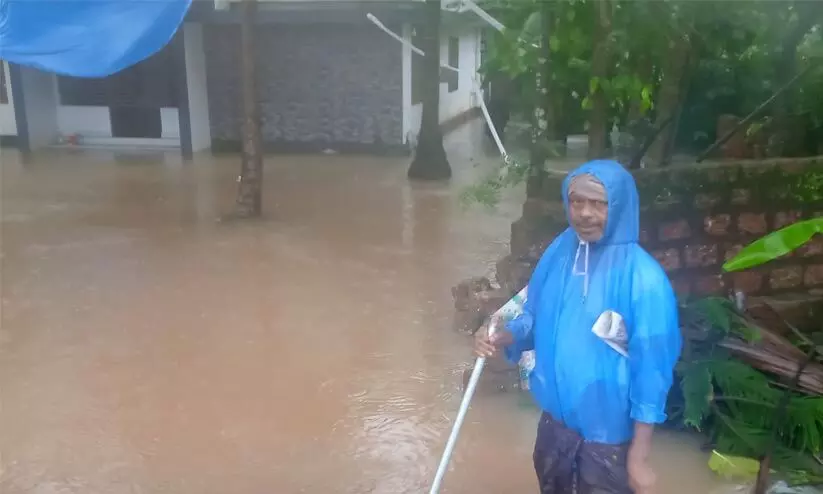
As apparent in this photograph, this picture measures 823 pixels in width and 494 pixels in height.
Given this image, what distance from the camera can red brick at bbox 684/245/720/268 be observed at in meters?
4.37

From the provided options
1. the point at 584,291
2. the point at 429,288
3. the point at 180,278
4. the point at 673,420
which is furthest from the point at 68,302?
the point at 584,291

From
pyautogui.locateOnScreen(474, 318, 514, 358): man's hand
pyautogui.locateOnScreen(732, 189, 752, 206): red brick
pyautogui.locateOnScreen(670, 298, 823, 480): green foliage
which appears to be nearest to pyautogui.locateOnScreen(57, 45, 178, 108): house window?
pyautogui.locateOnScreen(732, 189, 752, 206): red brick

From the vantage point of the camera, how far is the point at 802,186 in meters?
4.42

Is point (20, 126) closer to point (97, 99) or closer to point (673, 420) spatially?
point (97, 99)

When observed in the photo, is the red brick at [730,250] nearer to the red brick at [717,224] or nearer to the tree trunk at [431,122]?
the red brick at [717,224]

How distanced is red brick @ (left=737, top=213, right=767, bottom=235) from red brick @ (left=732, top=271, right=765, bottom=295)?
248 millimetres

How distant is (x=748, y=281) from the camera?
443cm

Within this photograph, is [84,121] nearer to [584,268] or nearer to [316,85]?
[316,85]

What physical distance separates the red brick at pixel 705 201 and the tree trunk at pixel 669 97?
35 cm

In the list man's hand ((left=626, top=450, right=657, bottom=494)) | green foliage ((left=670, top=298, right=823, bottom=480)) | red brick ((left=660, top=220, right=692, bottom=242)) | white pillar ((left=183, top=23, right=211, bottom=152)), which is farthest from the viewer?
white pillar ((left=183, top=23, right=211, bottom=152))

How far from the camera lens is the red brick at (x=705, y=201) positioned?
437 centimetres

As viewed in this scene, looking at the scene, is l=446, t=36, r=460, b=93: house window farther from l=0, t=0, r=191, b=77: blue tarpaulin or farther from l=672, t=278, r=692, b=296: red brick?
l=672, t=278, r=692, b=296: red brick

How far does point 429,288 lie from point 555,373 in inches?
154

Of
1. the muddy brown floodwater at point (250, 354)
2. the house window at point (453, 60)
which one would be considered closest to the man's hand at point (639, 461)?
the muddy brown floodwater at point (250, 354)
